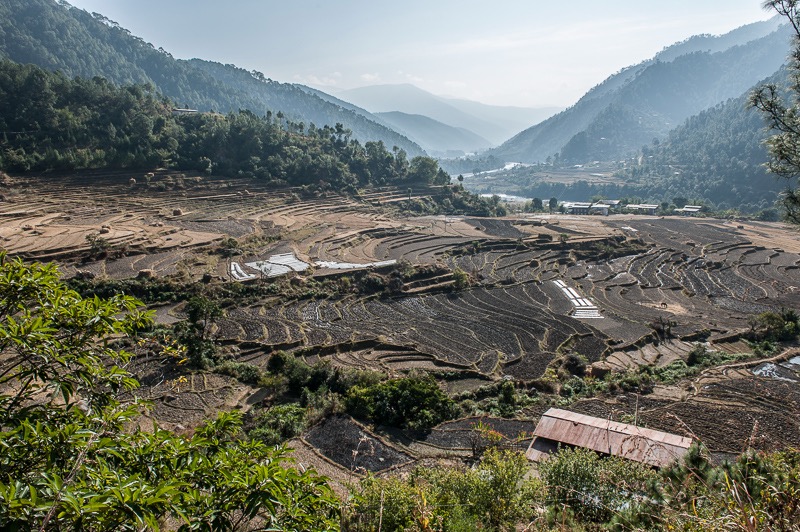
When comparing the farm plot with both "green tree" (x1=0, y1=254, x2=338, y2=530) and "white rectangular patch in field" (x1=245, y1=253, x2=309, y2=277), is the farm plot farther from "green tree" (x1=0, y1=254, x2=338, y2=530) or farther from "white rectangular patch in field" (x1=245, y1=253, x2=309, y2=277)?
"white rectangular patch in field" (x1=245, y1=253, x2=309, y2=277)

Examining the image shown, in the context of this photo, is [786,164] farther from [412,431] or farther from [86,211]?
[86,211]

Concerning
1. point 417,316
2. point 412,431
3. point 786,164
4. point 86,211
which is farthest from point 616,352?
point 86,211

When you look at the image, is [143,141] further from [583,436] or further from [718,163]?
[718,163]

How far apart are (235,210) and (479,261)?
980 inches

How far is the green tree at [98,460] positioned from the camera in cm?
313

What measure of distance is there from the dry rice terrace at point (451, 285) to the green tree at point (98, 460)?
4.29 metres

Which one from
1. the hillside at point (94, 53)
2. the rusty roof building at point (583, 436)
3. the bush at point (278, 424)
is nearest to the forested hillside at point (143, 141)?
the hillside at point (94, 53)

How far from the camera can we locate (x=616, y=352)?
76.2 ft

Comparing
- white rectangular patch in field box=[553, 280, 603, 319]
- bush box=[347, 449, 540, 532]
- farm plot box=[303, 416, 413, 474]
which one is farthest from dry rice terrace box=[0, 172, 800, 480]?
bush box=[347, 449, 540, 532]

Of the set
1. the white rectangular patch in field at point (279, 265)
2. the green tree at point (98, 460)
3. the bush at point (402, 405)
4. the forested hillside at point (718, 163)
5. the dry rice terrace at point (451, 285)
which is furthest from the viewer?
the forested hillside at point (718, 163)

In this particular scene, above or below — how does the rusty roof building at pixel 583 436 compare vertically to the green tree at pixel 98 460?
below

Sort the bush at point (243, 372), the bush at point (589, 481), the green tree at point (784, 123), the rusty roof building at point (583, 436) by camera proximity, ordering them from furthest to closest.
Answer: the bush at point (243, 372)
the rusty roof building at point (583, 436)
the green tree at point (784, 123)
the bush at point (589, 481)

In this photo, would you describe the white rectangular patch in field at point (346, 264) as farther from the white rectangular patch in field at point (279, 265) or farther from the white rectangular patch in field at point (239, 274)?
the white rectangular patch in field at point (239, 274)

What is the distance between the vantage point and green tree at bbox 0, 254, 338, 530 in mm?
3127
